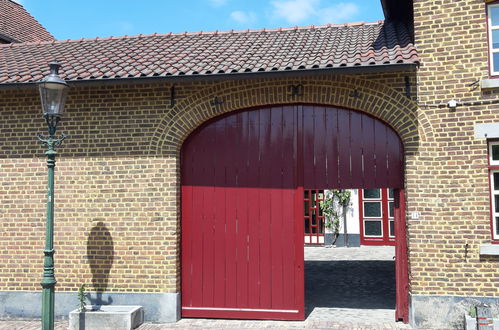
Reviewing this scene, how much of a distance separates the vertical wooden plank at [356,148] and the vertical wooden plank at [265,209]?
141 cm

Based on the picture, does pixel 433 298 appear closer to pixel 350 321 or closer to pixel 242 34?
pixel 350 321

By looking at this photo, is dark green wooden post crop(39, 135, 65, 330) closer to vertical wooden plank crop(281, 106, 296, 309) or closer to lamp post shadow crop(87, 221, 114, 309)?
lamp post shadow crop(87, 221, 114, 309)

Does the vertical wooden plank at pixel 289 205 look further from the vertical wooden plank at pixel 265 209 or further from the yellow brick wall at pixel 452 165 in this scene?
the yellow brick wall at pixel 452 165

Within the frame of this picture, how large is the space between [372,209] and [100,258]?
12719 mm

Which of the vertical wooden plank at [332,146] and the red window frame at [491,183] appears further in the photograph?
the vertical wooden plank at [332,146]

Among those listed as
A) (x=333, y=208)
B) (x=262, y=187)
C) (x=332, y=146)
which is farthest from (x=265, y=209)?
(x=333, y=208)

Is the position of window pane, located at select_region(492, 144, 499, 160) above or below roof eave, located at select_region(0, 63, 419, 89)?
below

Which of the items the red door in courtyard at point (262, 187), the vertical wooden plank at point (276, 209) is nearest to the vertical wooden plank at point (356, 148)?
the red door in courtyard at point (262, 187)

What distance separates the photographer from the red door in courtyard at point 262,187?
8.31 m

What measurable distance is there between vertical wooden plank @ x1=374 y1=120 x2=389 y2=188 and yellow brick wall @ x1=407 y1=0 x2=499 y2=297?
0.53m

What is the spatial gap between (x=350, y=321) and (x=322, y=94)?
3.84 metres

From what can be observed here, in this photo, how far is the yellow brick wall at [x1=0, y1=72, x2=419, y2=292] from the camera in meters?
8.38

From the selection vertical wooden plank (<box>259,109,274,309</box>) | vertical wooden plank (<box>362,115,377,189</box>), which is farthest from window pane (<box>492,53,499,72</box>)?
vertical wooden plank (<box>259,109,274,309</box>)

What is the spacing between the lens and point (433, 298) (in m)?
7.60
